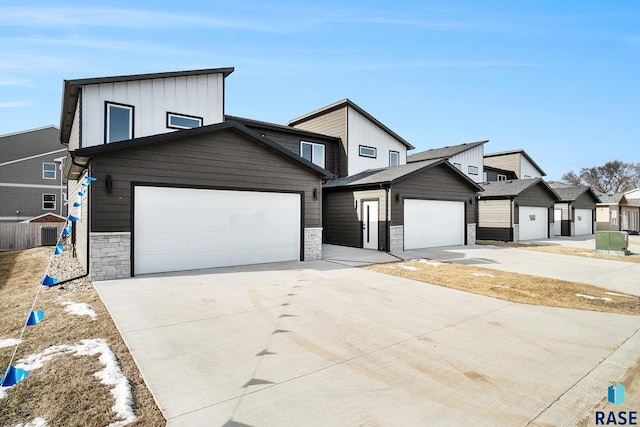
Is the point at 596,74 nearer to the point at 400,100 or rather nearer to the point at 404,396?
the point at 400,100

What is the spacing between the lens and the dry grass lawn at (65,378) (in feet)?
8.51

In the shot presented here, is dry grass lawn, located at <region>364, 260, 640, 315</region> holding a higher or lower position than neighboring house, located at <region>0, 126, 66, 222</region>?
lower

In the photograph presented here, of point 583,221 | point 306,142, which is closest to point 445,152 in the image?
point 583,221

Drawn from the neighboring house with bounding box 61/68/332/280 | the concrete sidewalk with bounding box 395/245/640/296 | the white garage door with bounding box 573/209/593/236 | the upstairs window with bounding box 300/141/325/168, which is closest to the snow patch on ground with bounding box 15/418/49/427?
the neighboring house with bounding box 61/68/332/280

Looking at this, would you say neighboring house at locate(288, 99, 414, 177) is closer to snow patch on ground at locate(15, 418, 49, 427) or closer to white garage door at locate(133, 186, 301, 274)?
white garage door at locate(133, 186, 301, 274)

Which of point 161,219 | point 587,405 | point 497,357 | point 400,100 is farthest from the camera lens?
point 400,100

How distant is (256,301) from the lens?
238 inches

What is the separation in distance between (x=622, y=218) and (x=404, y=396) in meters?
38.9

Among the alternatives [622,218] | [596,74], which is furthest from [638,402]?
[622,218]

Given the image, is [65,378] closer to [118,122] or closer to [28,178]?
[118,122]

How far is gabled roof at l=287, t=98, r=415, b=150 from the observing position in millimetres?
18281

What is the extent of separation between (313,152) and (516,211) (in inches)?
502

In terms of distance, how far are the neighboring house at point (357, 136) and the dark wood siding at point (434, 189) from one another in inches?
183

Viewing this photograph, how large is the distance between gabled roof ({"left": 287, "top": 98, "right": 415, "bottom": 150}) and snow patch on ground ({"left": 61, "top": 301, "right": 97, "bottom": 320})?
15696mm
